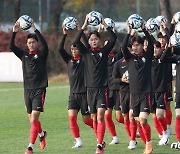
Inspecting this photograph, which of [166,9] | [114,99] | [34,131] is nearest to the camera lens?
[34,131]

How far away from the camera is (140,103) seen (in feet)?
48.9

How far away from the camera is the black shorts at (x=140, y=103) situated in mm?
14797

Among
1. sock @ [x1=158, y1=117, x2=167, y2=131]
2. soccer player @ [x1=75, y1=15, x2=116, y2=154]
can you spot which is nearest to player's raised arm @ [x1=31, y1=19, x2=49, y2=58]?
soccer player @ [x1=75, y1=15, x2=116, y2=154]

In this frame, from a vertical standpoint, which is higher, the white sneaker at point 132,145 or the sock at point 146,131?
the sock at point 146,131

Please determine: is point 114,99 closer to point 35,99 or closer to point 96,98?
point 96,98

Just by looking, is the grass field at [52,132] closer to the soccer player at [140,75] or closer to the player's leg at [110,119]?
the player's leg at [110,119]

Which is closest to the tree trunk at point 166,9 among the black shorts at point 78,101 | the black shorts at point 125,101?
the black shorts at point 125,101

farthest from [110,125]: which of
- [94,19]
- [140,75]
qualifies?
[94,19]

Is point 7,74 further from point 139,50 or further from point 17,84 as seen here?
point 139,50

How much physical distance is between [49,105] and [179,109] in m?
10.9

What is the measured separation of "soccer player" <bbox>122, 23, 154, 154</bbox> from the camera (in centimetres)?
1484

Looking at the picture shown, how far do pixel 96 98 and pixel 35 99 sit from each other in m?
1.13

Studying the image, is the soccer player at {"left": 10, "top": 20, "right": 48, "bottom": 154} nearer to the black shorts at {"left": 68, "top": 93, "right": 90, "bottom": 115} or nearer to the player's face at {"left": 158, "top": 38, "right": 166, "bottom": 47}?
the black shorts at {"left": 68, "top": 93, "right": 90, "bottom": 115}

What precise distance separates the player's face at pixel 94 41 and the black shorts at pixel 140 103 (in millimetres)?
1216
